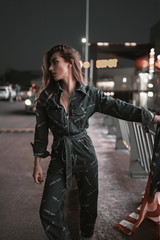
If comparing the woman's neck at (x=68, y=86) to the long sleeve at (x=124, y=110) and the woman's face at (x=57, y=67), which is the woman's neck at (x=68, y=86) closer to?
the woman's face at (x=57, y=67)

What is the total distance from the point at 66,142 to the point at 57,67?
676 millimetres

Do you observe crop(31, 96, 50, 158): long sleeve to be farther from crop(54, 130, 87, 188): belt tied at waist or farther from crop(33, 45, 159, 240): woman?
crop(54, 130, 87, 188): belt tied at waist

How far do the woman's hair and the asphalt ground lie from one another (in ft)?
5.53

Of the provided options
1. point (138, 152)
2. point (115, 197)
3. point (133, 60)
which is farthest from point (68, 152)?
point (133, 60)

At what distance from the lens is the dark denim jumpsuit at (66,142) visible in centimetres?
229

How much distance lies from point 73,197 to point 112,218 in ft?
2.83

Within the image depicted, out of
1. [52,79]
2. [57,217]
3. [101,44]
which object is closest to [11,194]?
[57,217]

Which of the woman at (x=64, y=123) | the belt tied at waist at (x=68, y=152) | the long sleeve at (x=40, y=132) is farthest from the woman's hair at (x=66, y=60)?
the belt tied at waist at (x=68, y=152)

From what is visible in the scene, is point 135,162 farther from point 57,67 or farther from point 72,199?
point 57,67

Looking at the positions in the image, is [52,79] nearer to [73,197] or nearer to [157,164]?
[157,164]

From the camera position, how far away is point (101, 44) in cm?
3600

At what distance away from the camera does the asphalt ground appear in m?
3.09

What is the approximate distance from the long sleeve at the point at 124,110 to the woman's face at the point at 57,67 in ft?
1.25

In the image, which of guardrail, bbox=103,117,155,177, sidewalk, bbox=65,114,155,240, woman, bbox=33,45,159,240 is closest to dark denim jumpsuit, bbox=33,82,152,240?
woman, bbox=33,45,159,240
